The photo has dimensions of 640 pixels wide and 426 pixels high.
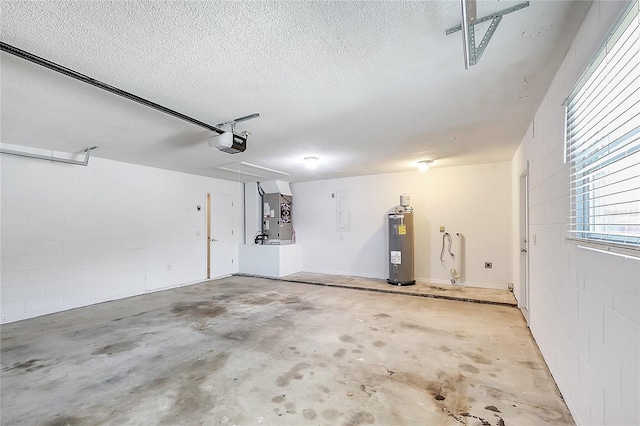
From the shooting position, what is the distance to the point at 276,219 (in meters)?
7.09

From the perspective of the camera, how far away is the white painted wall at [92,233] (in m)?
3.96

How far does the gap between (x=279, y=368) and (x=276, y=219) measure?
4.80 meters

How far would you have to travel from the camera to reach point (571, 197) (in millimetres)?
1854

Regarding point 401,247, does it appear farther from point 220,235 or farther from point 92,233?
point 92,233

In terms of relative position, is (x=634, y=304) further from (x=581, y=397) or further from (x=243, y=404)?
(x=243, y=404)

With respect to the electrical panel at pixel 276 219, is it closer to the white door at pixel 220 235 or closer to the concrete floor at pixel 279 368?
the white door at pixel 220 235

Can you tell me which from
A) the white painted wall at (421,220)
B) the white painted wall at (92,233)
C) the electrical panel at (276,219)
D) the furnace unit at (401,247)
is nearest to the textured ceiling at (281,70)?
the white painted wall at (92,233)

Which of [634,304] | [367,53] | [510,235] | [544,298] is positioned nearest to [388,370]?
[544,298]

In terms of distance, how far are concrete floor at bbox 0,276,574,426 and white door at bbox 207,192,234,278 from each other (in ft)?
8.29

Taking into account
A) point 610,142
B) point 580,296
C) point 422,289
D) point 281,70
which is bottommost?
point 422,289

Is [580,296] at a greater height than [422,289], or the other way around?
[580,296]

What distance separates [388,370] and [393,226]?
11.4ft

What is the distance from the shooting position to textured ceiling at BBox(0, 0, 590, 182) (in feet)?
5.06

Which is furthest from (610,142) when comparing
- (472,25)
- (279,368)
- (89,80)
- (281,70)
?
(89,80)
